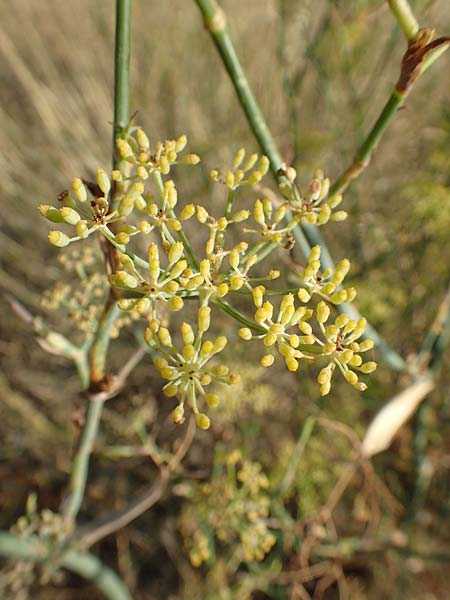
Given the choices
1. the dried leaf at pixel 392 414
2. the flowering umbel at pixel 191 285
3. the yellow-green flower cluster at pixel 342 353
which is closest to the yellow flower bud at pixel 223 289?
the flowering umbel at pixel 191 285

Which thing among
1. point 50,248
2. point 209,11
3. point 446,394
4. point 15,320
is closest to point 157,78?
point 50,248

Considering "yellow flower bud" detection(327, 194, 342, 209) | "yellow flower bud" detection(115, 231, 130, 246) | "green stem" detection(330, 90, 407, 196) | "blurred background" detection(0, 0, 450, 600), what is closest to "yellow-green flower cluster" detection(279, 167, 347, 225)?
"yellow flower bud" detection(327, 194, 342, 209)

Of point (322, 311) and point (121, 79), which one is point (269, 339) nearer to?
point (322, 311)

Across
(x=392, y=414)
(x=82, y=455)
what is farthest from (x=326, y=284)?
(x=392, y=414)

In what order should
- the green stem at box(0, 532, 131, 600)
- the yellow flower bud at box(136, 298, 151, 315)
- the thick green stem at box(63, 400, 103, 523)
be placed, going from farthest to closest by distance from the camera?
1. the green stem at box(0, 532, 131, 600)
2. the thick green stem at box(63, 400, 103, 523)
3. the yellow flower bud at box(136, 298, 151, 315)

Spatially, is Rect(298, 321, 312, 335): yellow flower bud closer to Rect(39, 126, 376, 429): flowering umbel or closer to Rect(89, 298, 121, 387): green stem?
Rect(39, 126, 376, 429): flowering umbel

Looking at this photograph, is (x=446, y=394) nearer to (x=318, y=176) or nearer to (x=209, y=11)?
(x=318, y=176)

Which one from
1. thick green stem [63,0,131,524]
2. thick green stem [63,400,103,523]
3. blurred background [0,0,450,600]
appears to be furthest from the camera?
blurred background [0,0,450,600]
